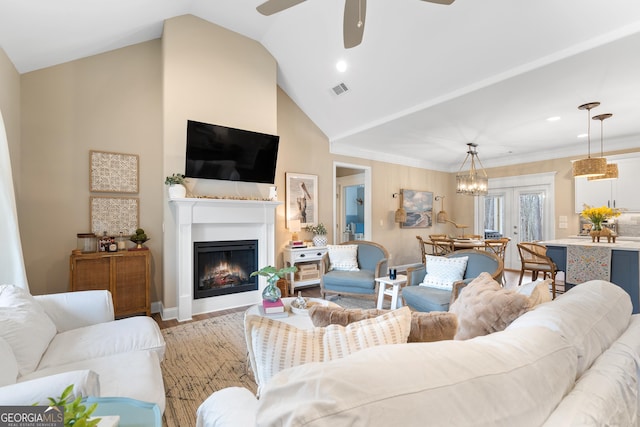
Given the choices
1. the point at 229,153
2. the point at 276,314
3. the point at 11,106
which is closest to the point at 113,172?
the point at 11,106

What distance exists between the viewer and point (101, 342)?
180 cm

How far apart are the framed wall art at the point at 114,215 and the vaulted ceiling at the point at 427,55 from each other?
1579 mm

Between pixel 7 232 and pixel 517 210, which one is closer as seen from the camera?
pixel 7 232

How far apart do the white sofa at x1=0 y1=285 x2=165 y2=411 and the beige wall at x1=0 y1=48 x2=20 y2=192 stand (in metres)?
1.86

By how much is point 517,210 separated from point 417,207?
214 cm

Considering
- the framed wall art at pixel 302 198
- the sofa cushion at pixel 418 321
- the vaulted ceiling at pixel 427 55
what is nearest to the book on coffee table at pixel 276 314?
the sofa cushion at pixel 418 321

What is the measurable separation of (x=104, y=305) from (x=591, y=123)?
6585 millimetres

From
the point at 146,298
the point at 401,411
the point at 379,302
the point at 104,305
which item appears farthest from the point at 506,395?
the point at 146,298

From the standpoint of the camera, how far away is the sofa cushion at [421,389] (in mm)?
511

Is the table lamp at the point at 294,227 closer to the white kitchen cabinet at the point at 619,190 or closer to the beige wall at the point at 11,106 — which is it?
the beige wall at the point at 11,106

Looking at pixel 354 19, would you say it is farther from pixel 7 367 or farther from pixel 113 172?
pixel 113 172

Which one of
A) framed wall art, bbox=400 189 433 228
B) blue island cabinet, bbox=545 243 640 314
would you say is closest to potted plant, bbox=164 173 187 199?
framed wall art, bbox=400 189 433 228

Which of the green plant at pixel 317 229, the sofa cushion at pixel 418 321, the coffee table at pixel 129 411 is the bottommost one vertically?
the coffee table at pixel 129 411

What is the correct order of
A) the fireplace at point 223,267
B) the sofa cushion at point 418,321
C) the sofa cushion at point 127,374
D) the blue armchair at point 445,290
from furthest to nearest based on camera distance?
1. the fireplace at point 223,267
2. the blue armchair at point 445,290
3. the sofa cushion at point 127,374
4. the sofa cushion at point 418,321
